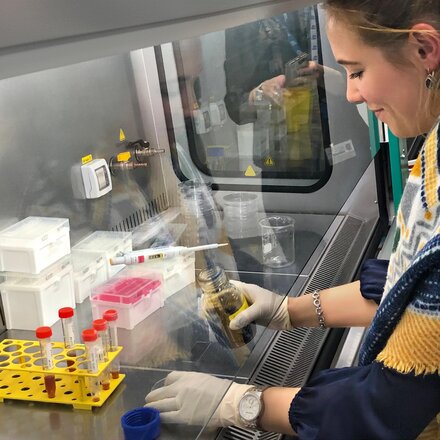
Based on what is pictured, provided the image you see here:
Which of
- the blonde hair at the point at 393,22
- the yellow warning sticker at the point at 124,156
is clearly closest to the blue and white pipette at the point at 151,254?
the yellow warning sticker at the point at 124,156

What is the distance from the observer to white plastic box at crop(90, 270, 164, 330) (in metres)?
1.49

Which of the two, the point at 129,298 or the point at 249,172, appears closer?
the point at 129,298

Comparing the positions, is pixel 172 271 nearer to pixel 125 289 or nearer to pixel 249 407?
pixel 125 289

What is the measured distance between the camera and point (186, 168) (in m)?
2.13

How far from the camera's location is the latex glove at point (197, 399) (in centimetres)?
121

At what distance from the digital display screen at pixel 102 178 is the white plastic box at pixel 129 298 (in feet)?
1.07

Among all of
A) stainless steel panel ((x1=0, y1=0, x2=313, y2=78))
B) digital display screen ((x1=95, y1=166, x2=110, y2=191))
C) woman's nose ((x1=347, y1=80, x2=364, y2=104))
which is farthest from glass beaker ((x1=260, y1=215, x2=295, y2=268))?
stainless steel panel ((x1=0, y1=0, x2=313, y2=78))

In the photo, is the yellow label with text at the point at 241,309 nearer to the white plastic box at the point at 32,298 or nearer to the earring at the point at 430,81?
the white plastic box at the point at 32,298

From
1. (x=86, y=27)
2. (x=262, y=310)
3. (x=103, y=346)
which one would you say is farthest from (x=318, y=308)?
(x=86, y=27)

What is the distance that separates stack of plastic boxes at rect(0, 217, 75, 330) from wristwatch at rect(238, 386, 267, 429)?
54cm

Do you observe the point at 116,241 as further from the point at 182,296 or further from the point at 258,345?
the point at 258,345

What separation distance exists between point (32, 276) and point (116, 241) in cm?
31

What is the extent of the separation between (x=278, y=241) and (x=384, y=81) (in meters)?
0.99

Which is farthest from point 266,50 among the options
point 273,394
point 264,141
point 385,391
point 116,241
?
point 385,391
